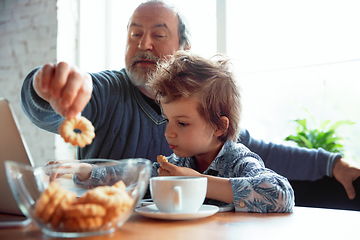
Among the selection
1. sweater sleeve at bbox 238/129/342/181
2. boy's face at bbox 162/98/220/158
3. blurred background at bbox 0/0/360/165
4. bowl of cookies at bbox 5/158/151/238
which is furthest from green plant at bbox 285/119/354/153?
bowl of cookies at bbox 5/158/151/238

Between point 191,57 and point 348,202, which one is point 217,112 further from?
point 348,202

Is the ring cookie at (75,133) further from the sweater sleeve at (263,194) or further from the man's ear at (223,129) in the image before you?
the man's ear at (223,129)

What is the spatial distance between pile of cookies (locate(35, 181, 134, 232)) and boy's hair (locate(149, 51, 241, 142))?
655mm

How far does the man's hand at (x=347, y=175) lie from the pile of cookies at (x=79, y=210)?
36.6 inches

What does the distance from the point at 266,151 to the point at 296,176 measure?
169 millimetres

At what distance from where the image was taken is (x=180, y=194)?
0.60 meters

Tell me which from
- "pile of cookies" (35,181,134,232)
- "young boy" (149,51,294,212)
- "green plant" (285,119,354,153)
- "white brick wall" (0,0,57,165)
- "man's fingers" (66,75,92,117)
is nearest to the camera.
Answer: "pile of cookies" (35,181,134,232)

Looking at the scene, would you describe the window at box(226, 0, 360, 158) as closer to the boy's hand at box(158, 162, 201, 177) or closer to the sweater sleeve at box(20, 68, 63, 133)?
the sweater sleeve at box(20, 68, 63, 133)

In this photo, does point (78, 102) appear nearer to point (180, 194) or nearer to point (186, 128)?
point (180, 194)

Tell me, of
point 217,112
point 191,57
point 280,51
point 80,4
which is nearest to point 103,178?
point 217,112

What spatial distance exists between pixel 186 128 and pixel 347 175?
0.59m

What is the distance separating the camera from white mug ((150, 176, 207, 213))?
62 centimetres

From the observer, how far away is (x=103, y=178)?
57 cm

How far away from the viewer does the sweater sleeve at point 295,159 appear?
1.20 metres
